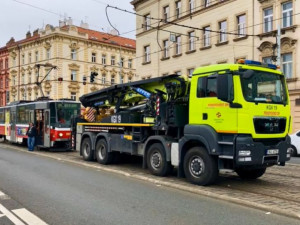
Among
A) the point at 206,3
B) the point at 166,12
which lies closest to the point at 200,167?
the point at 206,3

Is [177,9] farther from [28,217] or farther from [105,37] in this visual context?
[105,37]

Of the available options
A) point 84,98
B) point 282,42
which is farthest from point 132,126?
point 282,42

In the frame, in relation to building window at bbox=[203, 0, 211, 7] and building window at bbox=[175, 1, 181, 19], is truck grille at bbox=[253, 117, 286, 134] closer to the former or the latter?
building window at bbox=[203, 0, 211, 7]

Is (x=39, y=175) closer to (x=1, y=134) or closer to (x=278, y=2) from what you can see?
(x=1, y=134)

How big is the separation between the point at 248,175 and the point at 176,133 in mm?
2169

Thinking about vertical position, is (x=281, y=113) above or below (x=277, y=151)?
above

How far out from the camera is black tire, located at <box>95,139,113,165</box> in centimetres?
1302

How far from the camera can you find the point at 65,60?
197 ft

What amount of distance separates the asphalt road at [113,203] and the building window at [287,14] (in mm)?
19935

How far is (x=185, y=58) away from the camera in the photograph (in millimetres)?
34312

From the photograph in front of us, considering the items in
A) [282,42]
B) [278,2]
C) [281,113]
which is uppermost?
[278,2]

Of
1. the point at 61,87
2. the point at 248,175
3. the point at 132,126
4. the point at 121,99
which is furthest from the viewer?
the point at 61,87

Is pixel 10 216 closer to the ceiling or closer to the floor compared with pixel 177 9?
closer to the floor

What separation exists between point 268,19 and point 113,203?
2344 centimetres
